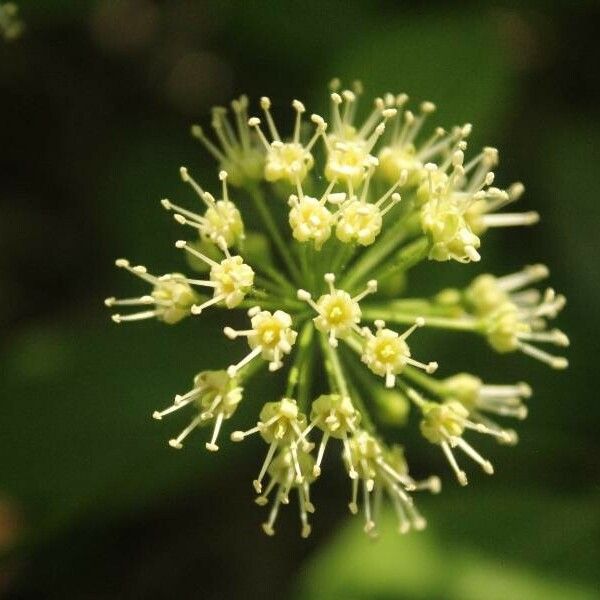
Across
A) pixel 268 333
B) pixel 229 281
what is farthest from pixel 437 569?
pixel 229 281

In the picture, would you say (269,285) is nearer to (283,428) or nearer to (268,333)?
(268,333)

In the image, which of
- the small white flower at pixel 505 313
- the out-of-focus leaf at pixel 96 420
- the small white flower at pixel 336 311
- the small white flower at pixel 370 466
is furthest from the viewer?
the out-of-focus leaf at pixel 96 420

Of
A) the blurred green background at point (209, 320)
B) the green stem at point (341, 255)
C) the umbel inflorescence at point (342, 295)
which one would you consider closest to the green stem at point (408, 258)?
the umbel inflorescence at point (342, 295)

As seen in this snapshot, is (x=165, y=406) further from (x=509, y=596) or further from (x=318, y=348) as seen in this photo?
(x=509, y=596)

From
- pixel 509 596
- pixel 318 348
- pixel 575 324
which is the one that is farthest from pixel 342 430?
pixel 575 324

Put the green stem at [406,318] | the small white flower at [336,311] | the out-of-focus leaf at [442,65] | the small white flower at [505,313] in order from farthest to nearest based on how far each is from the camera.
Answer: the out-of-focus leaf at [442,65] < the small white flower at [505,313] < the green stem at [406,318] < the small white flower at [336,311]

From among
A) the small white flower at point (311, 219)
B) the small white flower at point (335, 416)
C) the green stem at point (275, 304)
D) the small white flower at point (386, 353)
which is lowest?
the small white flower at point (335, 416)

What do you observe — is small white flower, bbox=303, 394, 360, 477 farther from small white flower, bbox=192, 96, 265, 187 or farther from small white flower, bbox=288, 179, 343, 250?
small white flower, bbox=192, 96, 265, 187

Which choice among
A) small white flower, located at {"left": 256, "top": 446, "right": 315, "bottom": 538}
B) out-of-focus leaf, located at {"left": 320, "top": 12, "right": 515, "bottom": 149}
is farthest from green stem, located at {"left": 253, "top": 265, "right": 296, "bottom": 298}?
out-of-focus leaf, located at {"left": 320, "top": 12, "right": 515, "bottom": 149}

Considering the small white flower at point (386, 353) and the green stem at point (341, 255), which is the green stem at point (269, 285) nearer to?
the green stem at point (341, 255)
